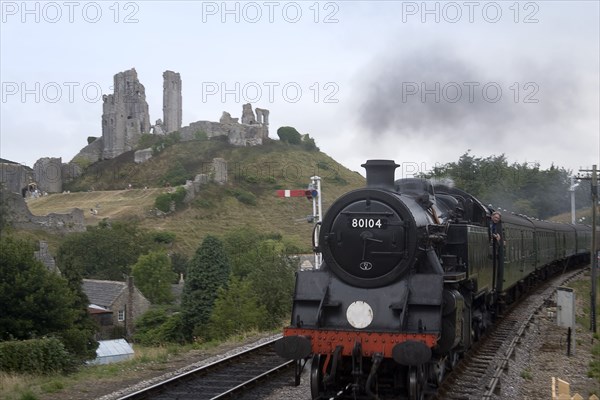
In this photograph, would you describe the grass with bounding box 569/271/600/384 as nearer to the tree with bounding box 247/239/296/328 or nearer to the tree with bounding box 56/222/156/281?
the tree with bounding box 247/239/296/328

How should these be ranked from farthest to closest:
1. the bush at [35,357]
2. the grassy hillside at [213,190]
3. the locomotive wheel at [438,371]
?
the grassy hillside at [213,190], the bush at [35,357], the locomotive wheel at [438,371]

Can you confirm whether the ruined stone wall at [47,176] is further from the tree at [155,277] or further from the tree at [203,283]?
the tree at [203,283]

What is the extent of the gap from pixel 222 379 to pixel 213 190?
312ft

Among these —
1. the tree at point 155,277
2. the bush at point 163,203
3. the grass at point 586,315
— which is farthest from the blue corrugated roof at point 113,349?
the bush at point 163,203

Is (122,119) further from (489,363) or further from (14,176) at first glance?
(489,363)

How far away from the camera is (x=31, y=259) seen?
30297 mm

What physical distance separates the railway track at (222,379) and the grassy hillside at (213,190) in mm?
61688

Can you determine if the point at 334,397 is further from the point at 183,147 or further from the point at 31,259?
the point at 183,147

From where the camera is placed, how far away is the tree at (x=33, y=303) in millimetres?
27578

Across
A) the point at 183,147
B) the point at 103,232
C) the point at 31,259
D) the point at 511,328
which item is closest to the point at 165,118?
the point at 183,147

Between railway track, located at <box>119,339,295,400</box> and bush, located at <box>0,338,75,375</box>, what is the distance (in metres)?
3.32

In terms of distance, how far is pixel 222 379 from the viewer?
40.3ft

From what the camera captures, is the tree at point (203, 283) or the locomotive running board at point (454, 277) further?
the tree at point (203, 283)

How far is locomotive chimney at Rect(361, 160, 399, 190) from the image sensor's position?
1069 cm
